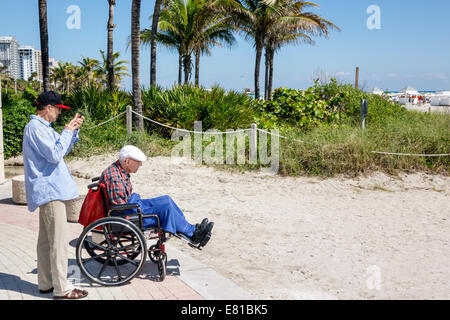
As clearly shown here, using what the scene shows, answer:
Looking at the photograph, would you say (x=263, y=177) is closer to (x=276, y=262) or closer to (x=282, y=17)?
(x=276, y=262)

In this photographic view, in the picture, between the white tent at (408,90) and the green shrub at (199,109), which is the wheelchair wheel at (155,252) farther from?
the white tent at (408,90)

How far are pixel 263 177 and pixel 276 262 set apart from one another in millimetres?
4927

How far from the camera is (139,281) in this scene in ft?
13.4

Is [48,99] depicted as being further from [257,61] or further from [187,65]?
A: [187,65]

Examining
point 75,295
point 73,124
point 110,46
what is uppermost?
point 110,46

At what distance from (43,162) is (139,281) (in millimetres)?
1437

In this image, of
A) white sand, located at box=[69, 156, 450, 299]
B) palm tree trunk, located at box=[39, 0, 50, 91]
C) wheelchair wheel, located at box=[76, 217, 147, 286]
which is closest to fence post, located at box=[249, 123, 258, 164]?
white sand, located at box=[69, 156, 450, 299]

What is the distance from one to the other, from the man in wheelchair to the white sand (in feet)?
2.19

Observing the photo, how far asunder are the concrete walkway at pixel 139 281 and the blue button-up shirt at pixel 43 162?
35.0 inches

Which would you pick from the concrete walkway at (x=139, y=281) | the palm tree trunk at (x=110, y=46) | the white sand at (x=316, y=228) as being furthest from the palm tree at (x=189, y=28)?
the concrete walkway at (x=139, y=281)

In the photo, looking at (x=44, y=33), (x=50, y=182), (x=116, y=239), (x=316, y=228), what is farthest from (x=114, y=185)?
(x=44, y=33)

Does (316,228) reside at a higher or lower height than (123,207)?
lower

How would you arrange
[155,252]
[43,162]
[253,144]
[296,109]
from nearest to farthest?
[43,162], [155,252], [253,144], [296,109]

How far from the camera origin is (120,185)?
155 inches
